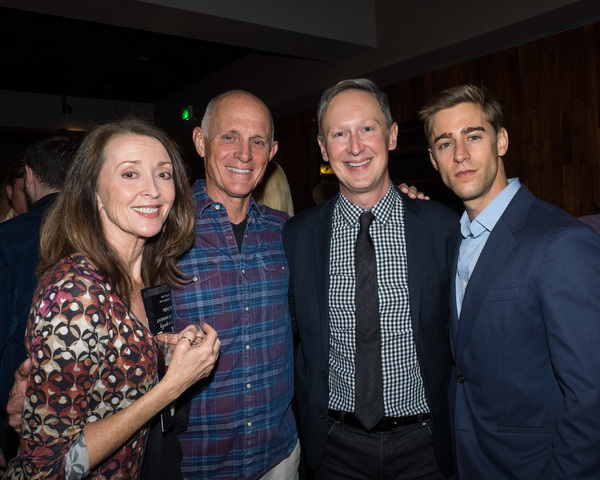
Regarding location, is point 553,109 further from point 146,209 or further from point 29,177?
point 29,177

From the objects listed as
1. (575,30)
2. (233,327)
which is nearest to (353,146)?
(233,327)

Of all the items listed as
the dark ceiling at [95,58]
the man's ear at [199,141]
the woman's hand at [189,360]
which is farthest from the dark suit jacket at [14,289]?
the dark ceiling at [95,58]

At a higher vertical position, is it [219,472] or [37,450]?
[37,450]

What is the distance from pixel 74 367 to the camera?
1.19m

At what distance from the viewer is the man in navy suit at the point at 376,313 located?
6.00 ft

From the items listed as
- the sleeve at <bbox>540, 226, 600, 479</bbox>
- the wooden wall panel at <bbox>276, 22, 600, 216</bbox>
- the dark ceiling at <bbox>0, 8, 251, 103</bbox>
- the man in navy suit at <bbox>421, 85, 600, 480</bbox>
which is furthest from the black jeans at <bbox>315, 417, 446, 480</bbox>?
the dark ceiling at <bbox>0, 8, 251, 103</bbox>

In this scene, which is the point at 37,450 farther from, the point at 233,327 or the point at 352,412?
the point at 352,412

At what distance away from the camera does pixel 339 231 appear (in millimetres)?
2064

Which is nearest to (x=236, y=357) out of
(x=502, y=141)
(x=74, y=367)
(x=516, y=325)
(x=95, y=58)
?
(x=74, y=367)

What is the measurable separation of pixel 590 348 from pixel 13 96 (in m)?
10.9

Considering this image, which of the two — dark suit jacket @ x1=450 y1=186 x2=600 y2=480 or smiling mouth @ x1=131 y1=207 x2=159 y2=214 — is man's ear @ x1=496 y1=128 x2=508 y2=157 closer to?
dark suit jacket @ x1=450 y1=186 x2=600 y2=480

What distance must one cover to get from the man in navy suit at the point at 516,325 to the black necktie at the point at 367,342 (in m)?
0.30

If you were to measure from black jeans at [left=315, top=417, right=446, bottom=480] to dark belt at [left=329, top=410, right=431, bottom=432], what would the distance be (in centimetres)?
1

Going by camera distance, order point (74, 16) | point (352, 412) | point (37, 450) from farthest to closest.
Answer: point (74, 16) → point (352, 412) → point (37, 450)
